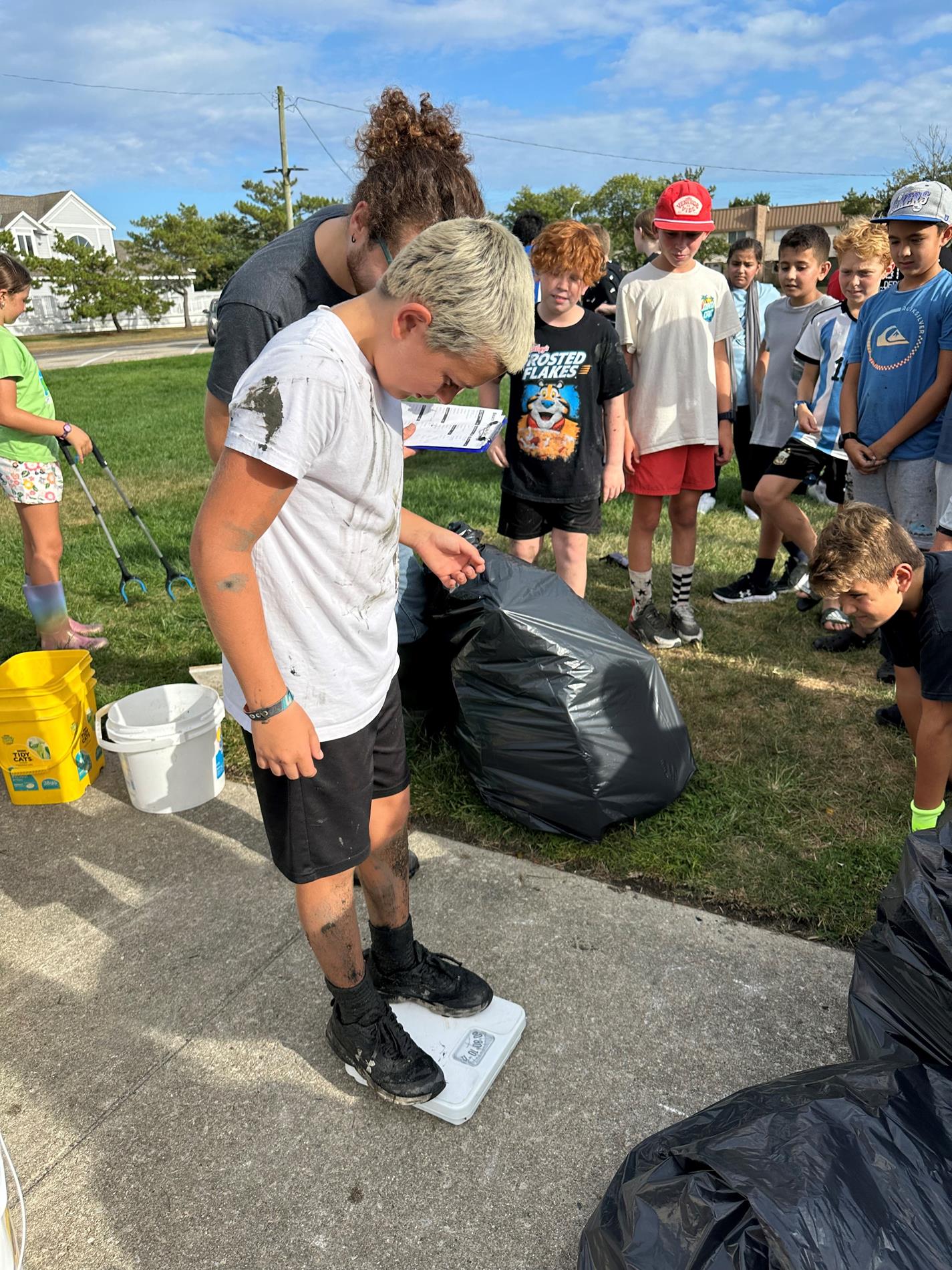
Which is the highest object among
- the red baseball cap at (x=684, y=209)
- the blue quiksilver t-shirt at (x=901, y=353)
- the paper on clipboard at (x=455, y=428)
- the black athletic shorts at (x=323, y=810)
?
the red baseball cap at (x=684, y=209)

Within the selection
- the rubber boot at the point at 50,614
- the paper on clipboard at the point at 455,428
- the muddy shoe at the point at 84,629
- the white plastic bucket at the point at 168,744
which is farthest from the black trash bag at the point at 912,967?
the muddy shoe at the point at 84,629

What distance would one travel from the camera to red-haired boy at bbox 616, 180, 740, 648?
12.6ft

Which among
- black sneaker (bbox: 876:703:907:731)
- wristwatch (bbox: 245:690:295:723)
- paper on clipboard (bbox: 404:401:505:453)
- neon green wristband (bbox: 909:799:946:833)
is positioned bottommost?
black sneaker (bbox: 876:703:907:731)

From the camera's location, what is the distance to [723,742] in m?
3.23

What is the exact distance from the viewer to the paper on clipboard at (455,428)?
12.3 feet

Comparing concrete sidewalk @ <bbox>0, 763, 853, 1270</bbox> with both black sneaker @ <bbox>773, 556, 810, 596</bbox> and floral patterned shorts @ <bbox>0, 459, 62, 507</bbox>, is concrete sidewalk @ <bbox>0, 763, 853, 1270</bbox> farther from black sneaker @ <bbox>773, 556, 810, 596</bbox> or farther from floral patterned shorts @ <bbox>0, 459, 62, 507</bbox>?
black sneaker @ <bbox>773, 556, 810, 596</bbox>

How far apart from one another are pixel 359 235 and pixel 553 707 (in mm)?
1355

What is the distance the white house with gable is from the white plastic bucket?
136 feet

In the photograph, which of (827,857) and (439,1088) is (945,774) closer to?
(827,857)

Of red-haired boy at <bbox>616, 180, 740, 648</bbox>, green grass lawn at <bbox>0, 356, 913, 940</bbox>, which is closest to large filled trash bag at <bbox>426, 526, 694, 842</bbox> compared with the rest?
green grass lawn at <bbox>0, 356, 913, 940</bbox>

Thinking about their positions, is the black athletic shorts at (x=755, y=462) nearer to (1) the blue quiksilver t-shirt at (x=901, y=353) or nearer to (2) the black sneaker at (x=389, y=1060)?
(1) the blue quiksilver t-shirt at (x=901, y=353)

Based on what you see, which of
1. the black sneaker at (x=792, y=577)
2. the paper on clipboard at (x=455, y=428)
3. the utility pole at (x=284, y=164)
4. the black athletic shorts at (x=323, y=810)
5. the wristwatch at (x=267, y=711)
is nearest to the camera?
the wristwatch at (x=267, y=711)

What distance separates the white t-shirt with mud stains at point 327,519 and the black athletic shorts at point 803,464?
308cm

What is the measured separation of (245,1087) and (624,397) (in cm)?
302
